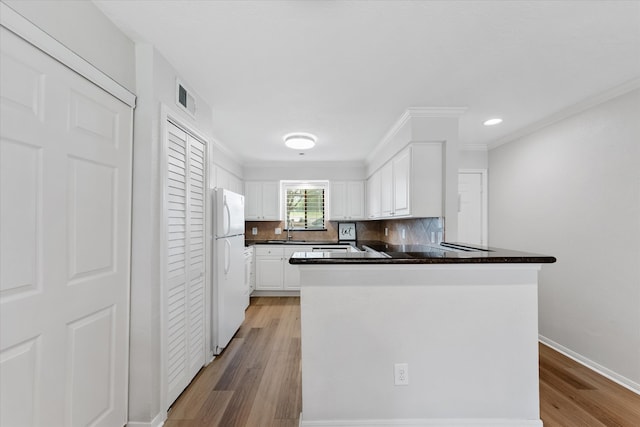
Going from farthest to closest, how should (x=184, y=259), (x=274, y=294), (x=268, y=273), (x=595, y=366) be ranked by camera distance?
1. (x=274, y=294)
2. (x=268, y=273)
3. (x=595, y=366)
4. (x=184, y=259)

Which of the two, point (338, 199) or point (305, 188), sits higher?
point (305, 188)

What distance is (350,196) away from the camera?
5293mm

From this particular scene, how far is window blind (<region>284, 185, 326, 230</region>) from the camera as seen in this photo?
5.51 metres

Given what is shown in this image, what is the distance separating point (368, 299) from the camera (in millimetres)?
1811

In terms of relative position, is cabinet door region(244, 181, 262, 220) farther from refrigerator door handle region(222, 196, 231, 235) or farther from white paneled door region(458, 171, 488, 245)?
white paneled door region(458, 171, 488, 245)

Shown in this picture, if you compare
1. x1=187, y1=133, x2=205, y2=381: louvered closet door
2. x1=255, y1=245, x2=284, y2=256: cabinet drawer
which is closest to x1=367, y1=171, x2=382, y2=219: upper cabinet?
x1=255, y1=245, x2=284, y2=256: cabinet drawer

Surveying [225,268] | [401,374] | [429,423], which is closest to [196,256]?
[225,268]

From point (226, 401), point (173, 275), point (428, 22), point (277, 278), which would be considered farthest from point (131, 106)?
point (277, 278)

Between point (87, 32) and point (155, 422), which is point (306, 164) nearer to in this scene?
point (87, 32)

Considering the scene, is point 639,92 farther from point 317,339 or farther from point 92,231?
point 92,231

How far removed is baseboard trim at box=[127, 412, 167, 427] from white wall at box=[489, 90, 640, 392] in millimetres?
3493

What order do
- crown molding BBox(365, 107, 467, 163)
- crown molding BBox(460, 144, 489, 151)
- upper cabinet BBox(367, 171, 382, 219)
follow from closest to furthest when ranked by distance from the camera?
1. crown molding BBox(365, 107, 467, 163)
2. crown molding BBox(460, 144, 489, 151)
3. upper cabinet BBox(367, 171, 382, 219)

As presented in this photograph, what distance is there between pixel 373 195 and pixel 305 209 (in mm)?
1488

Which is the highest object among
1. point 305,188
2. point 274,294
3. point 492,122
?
point 492,122
